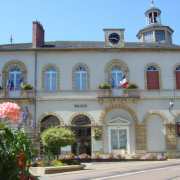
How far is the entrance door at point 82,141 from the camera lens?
76.6ft

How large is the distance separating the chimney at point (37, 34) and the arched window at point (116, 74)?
7016 millimetres

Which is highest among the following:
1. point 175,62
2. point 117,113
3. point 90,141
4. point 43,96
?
point 175,62

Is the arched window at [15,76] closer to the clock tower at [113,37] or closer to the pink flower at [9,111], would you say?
the clock tower at [113,37]

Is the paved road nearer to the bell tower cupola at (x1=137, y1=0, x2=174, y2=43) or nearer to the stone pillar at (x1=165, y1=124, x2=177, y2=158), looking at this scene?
the stone pillar at (x1=165, y1=124, x2=177, y2=158)

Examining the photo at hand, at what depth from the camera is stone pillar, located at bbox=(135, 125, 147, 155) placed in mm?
23078

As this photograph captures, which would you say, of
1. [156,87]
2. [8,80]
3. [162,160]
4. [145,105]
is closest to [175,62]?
[156,87]

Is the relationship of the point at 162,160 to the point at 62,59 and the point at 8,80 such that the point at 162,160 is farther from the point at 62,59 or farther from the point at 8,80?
the point at 8,80

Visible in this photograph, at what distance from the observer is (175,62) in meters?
24.9

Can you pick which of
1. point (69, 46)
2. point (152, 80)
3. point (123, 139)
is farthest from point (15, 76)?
point (152, 80)

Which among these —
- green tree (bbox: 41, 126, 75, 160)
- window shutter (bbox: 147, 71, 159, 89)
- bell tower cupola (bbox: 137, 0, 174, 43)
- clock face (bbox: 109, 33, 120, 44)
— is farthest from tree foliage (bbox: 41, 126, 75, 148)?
bell tower cupola (bbox: 137, 0, 174, 43)

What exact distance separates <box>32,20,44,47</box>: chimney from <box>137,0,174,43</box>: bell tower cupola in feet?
45.3

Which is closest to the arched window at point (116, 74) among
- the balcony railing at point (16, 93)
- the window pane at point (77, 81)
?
the window pane at point (77, 81)

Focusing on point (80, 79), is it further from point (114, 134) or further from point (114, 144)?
point (114, 144)

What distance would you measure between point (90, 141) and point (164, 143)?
237 inches
